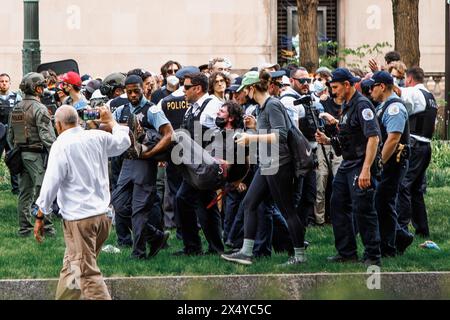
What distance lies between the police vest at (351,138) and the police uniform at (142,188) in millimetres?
1760

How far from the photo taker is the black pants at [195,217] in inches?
530

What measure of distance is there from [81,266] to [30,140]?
4.61 meters

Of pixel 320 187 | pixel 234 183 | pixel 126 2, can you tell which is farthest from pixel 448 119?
pixel 234 183

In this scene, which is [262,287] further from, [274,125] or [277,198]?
[274,125]

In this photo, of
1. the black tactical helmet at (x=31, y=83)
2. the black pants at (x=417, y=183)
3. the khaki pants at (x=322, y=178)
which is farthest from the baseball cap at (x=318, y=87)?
the black tactical helmet at (x=31, y=83)

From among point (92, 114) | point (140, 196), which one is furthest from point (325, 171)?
point (92, 114)

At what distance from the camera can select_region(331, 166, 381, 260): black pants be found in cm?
1262

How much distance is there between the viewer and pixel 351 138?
12.7 metres

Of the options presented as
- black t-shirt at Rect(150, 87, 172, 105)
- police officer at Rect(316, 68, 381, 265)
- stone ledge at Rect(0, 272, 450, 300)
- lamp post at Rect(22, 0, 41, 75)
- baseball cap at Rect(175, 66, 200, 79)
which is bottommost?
stone ledge at Rect(0, 272, 450, 300)

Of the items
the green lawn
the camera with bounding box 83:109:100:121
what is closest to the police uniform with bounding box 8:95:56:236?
the green lawn

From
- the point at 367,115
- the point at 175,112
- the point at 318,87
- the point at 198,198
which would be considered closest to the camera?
the point at 367,115

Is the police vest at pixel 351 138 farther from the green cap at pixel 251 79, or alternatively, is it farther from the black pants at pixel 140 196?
the black pants at pixel 140 196

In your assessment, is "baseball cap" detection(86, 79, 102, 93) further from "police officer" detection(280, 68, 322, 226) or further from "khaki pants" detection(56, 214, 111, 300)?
"khaki pants" detection(56, 214, 111, 300)

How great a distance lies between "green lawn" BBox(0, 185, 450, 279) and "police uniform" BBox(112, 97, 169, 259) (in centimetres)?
24
